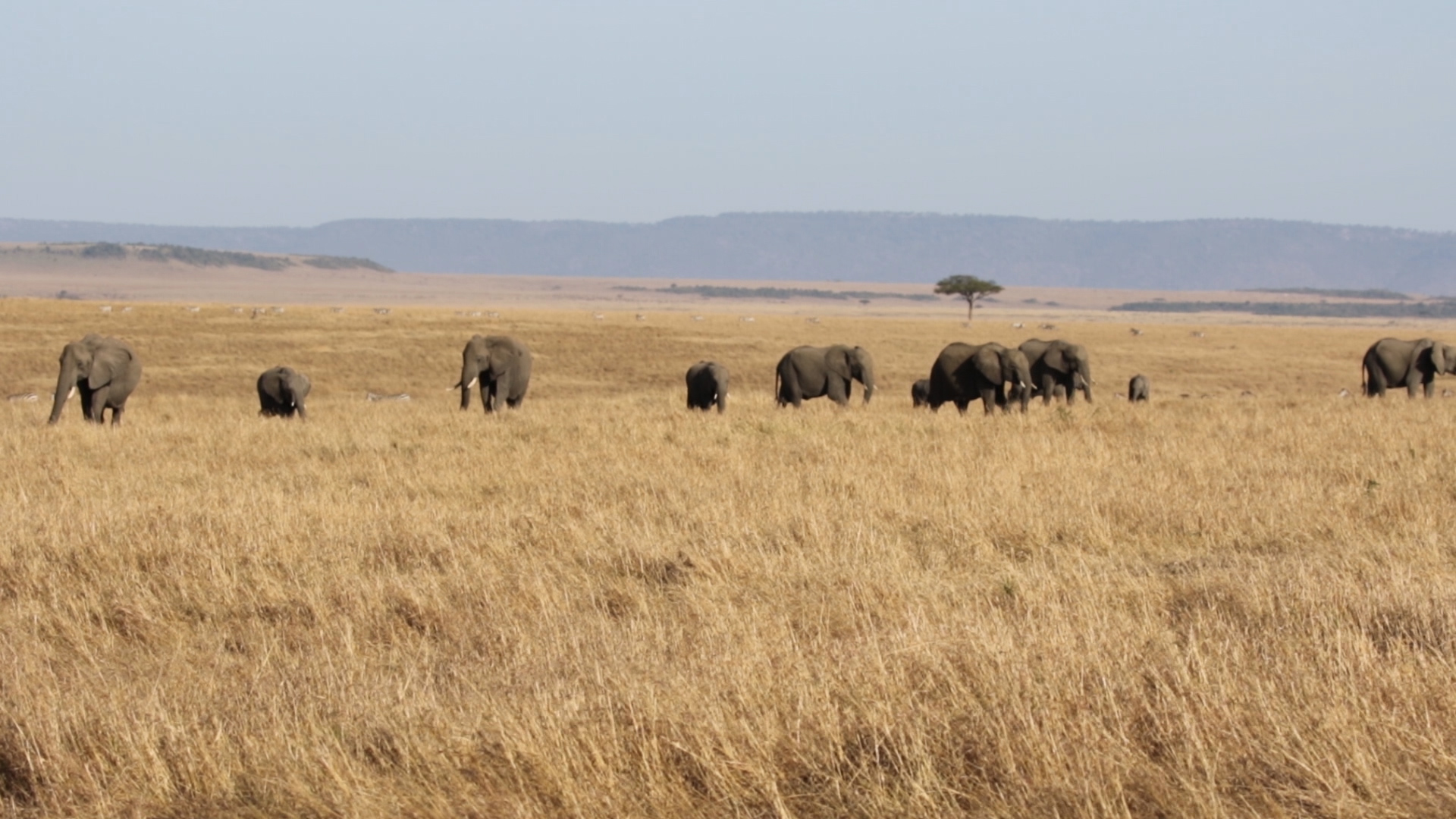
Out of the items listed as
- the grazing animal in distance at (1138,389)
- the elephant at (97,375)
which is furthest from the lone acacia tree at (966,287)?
the elephant at (97,375)

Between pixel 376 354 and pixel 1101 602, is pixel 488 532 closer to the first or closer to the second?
pixel 1101 602

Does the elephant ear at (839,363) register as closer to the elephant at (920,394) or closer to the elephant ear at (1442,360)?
the elephant at (920,394)

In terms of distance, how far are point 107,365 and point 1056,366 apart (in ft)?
54.1

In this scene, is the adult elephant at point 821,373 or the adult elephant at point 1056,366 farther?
the adult elephant at point 1056,366

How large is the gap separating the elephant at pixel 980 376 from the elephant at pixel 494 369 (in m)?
7.22

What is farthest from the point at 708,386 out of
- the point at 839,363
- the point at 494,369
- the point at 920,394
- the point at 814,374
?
the point at 920,394

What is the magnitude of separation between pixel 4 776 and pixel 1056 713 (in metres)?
3.60

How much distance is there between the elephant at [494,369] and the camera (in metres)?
23.6

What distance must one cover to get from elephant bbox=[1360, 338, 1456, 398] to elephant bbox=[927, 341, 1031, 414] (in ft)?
25.3

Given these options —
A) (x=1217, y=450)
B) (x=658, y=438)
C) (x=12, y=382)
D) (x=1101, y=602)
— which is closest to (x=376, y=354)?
(x=12, y=382)

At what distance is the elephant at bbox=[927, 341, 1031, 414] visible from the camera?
23531 mm

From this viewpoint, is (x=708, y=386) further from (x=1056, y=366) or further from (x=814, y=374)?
(x=1056, y=366)

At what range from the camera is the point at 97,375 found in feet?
69.6

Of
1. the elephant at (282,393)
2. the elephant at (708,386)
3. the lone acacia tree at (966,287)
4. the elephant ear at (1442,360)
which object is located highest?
the lone acacia tree at (966,287)
